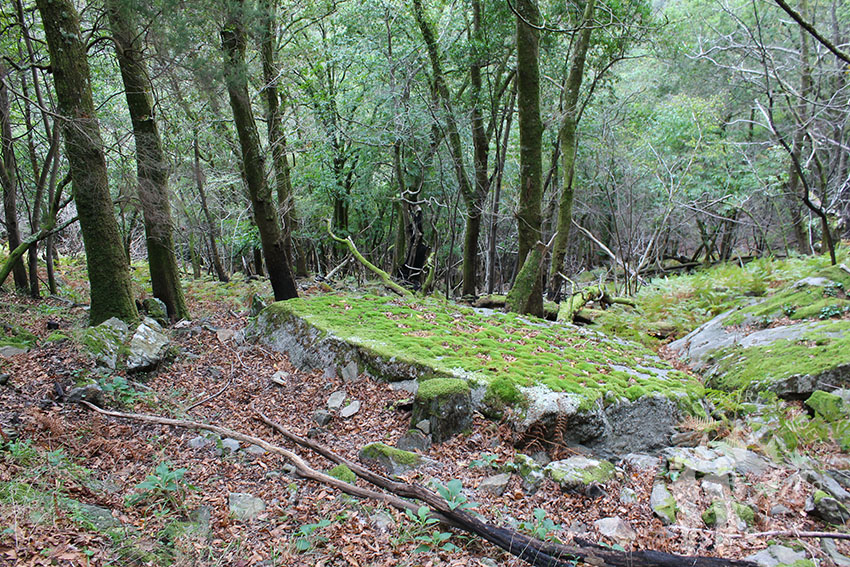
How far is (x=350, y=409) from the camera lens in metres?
5.14

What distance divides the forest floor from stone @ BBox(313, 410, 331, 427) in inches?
2.8

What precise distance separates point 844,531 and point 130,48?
9840 millimetres

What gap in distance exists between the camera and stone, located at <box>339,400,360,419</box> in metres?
5.08

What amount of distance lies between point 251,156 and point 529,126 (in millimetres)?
4840

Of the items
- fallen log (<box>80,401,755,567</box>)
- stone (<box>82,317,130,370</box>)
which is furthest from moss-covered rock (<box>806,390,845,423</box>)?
stone (<box>82,317,130,370</box>)

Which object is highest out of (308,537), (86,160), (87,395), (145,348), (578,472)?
(86,160)

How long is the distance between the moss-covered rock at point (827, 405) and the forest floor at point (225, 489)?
84 cm

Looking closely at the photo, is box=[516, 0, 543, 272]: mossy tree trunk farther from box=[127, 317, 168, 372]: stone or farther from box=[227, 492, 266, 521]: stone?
box=[227, 492, 266, 521]: stone

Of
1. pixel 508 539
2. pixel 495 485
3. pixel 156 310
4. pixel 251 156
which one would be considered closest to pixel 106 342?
pixel 156 310

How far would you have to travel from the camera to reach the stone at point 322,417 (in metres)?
5.01

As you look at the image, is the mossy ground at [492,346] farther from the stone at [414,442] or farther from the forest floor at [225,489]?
the stone at [414,442]

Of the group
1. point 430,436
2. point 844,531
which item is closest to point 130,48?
point 430,436

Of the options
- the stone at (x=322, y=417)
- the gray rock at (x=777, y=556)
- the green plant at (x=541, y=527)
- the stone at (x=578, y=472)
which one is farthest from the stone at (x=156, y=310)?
the gray rock at (x=777, y=556)

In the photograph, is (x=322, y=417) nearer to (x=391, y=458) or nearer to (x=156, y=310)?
(x=391, y=458)
